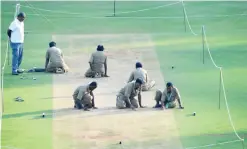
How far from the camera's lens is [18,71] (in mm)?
32531

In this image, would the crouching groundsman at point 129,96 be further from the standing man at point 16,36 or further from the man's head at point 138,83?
the standing man at point 16,36

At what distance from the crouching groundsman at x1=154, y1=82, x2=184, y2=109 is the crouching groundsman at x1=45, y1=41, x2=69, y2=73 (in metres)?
4.35

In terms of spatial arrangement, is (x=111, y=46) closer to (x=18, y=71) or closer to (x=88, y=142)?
(x=18, y=71)

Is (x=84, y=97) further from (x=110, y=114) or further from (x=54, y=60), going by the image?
(x=54, y=60)

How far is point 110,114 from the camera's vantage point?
93.7ft

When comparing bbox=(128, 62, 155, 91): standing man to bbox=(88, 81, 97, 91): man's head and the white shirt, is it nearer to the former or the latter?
bbox=(88, 81, 97, 91): man's head

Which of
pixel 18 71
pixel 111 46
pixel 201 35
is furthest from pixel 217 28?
pixel 18 71

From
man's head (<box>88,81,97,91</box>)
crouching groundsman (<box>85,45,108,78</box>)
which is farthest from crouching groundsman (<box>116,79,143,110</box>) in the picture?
crouching groundsman (<box>85,45,108,78</box>)

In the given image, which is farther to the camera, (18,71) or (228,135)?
(18,71)

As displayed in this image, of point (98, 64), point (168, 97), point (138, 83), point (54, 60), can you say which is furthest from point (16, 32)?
point (168, 97)

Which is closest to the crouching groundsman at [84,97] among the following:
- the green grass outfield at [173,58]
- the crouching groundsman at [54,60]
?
the green grass outfield at [173,58]

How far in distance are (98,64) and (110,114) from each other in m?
3.61

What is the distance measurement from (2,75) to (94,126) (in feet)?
17.1

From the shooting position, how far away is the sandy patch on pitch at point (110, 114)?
26531 millimetres
